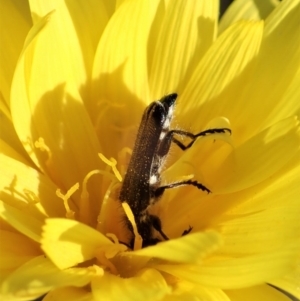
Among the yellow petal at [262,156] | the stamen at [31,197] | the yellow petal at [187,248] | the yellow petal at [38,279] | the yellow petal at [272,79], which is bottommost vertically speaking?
the yellow petal at [38,279]

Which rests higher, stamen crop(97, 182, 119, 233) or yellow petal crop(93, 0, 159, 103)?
yellow petal crop(93, 0, 159, 103)

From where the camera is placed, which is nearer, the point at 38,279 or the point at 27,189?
the point at 38,279

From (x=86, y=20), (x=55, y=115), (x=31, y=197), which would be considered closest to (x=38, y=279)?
(x=31, y=197)

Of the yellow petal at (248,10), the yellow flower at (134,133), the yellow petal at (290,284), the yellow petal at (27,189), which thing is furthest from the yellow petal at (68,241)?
the yellow petal at (248,10)

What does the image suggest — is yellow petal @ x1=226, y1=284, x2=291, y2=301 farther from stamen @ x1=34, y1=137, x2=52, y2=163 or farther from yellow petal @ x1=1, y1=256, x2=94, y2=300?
stamen @ x1=34, y1=137, x2=52, y2=163

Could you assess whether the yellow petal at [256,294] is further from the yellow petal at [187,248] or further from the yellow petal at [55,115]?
the yellow petal at [55,115]

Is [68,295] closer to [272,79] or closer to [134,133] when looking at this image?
[134,133]

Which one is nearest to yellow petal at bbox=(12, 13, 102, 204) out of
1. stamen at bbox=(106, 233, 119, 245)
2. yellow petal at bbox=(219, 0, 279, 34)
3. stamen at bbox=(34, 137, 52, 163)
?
stamen at bbox=(34, 137, 52, 163)
